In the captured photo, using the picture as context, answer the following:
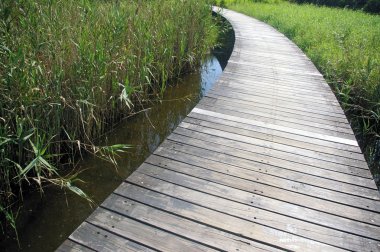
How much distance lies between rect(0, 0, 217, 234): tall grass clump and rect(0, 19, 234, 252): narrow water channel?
139mm

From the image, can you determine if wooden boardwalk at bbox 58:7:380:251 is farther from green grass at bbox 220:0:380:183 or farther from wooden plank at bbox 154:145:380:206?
green grass at bbox 220:0:380:183

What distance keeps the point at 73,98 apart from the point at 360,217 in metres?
2.48

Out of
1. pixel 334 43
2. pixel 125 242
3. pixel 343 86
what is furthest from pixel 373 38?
pixel 125 242

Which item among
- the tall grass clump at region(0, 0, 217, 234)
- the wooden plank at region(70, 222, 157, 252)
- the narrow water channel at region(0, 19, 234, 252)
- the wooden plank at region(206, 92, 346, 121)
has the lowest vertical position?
the narrow water channel at region(0, 19, 234, 252)

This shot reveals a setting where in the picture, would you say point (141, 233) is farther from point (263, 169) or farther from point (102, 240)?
point (263, 169)

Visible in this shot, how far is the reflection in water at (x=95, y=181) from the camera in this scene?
2.30m

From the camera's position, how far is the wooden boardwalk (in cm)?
181

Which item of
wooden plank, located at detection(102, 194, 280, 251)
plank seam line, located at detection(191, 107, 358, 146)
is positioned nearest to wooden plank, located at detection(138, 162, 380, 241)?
wooden plank, located at detection(102, 194, 280, 251)

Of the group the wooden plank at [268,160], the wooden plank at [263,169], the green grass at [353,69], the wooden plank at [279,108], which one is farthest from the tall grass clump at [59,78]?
the green grass at [353,69]

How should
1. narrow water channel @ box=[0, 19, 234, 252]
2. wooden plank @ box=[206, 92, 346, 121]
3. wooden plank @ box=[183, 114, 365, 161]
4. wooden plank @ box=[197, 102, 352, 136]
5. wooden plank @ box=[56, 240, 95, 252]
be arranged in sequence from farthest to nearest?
wooden plank @ box=[206, 92, 346, 121]
wooden plank @ box=[197, 102, 352, 136]
wooden plank @ box=[183, 114, 365, 161]
narrow water channel @ box=[0, 19, 234, 252]
wooden plank @ box=[56, 240, 95, 252]

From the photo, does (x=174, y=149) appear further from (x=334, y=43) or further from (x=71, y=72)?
(x=334, y=43)

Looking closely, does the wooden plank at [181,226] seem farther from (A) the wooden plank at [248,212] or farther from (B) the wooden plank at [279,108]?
(B) the wooden plank at [279,108]

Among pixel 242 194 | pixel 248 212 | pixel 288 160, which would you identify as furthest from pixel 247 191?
pixel 288 160

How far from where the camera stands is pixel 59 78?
2539 mm
